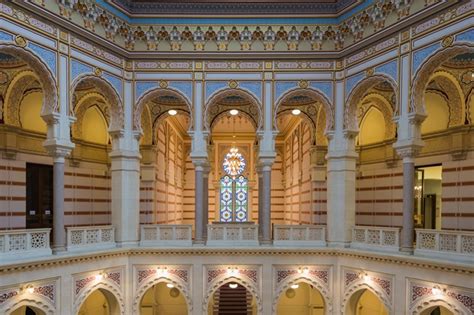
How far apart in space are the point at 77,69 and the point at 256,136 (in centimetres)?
582

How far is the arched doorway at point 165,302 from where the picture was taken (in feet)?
59.1

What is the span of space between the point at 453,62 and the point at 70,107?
1108 centimetres

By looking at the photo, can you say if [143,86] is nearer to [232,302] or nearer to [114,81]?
[114,81]

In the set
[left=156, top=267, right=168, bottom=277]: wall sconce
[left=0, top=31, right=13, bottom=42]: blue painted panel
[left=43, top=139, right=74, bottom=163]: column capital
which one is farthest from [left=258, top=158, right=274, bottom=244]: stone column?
[left=0, top=31, right=13, bottom=42]: blue painted panel

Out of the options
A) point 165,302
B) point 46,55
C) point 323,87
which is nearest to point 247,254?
point 323,87

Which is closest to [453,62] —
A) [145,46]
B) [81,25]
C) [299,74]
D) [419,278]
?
[299,74]

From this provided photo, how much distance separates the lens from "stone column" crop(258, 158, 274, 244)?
14.1 metres

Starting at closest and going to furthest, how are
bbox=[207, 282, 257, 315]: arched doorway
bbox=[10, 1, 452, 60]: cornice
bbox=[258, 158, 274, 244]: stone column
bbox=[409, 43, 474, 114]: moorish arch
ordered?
bbox=[409, 43, 474, 114]: moorish arch → bbox=[10, 1, 452, 60]: cornice → bbox=[258, 158, 274, 244]: stone column → bbox=[207, 282, 257, 315]: arched doorway

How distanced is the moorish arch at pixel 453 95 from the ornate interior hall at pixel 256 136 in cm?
4

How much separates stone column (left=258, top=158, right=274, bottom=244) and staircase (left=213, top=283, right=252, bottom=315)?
5.87 meters

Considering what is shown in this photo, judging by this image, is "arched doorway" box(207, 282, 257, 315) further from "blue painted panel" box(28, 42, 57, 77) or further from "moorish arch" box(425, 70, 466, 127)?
"blue painted panel" box(28, 42, 57, 77)

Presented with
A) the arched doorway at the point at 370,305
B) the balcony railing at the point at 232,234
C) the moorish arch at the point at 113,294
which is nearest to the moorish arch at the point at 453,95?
the arched doorway at the point at 370,305

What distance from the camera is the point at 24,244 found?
10750 mm

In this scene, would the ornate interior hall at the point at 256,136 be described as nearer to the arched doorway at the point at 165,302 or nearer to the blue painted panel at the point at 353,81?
the blue painted panel at the point at 353,81
